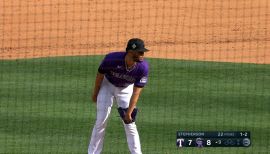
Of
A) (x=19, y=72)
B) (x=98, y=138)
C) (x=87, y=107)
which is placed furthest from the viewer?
(x=19, y=72)

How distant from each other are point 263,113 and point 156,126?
1876mm

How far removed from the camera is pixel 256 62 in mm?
18016

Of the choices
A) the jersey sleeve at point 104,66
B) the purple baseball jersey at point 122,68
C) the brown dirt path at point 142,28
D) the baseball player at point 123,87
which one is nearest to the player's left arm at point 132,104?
the baseball player at point 123,87

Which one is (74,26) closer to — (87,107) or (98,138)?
(87,107)

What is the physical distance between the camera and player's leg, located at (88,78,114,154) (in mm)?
10609

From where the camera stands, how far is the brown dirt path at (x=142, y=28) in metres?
19.6

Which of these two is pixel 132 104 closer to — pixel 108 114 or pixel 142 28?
pixel 108 114

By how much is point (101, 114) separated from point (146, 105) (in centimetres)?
360

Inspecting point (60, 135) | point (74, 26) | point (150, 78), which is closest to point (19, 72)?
point (150, 78)

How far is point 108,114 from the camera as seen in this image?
10.7m
